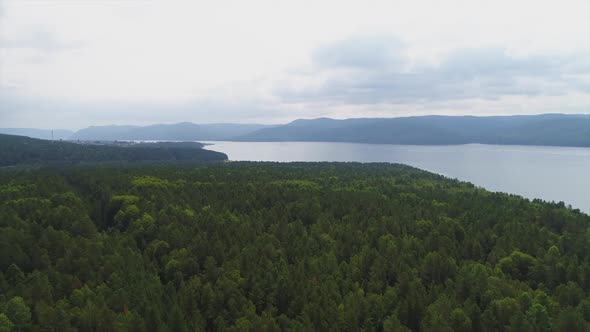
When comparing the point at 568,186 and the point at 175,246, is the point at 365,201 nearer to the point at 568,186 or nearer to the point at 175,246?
the point at 175,246

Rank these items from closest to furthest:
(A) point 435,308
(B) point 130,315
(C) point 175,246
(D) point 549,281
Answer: (B) point 130,315, (A) point 435,308, (D) point 549,281, (C) point 175,246

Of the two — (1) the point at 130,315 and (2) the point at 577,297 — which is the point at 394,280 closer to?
(2) the point at 577,297

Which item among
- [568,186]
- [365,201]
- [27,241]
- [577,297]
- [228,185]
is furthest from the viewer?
[568,186]

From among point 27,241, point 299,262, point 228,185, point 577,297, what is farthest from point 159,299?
point 228,185

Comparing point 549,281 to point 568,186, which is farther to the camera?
point 568,186

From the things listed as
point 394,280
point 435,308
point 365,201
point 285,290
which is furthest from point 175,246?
point 365,201

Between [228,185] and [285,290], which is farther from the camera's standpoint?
[228,185]
